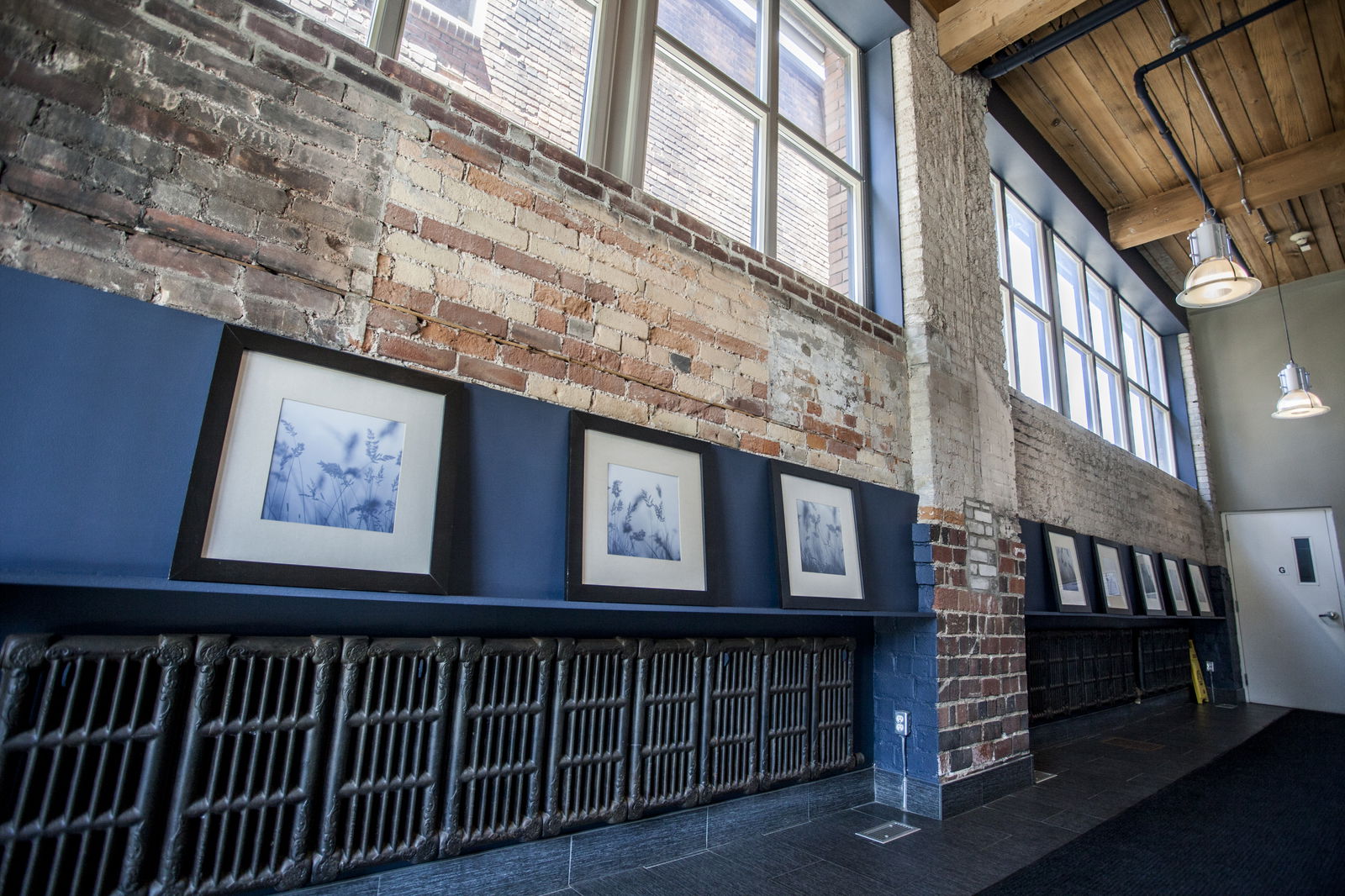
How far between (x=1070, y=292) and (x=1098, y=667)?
337 cm

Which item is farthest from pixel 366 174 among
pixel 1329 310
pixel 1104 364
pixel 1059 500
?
pixel 1329 310

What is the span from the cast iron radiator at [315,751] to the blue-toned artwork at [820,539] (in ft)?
2.03

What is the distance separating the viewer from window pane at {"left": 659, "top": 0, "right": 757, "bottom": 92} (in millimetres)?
3152

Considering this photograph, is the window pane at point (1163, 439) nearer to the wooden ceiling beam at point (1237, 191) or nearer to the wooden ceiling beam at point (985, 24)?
the wooden ceiling beam at point (1237, 191)

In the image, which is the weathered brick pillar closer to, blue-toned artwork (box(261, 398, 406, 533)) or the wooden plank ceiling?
the wooden plank ceiling

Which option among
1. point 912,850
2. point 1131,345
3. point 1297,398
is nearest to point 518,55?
point 912,850

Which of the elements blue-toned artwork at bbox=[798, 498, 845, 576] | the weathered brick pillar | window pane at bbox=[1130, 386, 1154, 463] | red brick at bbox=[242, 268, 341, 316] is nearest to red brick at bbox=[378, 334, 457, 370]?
red brick at bbox=[242, 268, 341, 316]

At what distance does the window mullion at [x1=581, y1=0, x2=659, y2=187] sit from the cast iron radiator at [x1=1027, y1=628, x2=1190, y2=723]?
3976mm

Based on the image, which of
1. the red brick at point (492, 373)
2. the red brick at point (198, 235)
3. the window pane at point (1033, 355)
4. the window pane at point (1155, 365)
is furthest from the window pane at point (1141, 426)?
the red brick at point (198, 235)

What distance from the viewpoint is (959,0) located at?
4102 mm

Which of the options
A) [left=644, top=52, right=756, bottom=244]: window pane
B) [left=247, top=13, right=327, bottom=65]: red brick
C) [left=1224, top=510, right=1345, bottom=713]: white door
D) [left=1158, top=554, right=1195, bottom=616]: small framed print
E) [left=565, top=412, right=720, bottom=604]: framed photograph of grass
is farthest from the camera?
[left=1224, top=510, right=1345, bottom=713]: white door

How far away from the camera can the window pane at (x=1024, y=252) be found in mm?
5336

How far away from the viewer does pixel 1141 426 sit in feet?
23.2

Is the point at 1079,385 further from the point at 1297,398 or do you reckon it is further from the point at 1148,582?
the point at 1148,582
